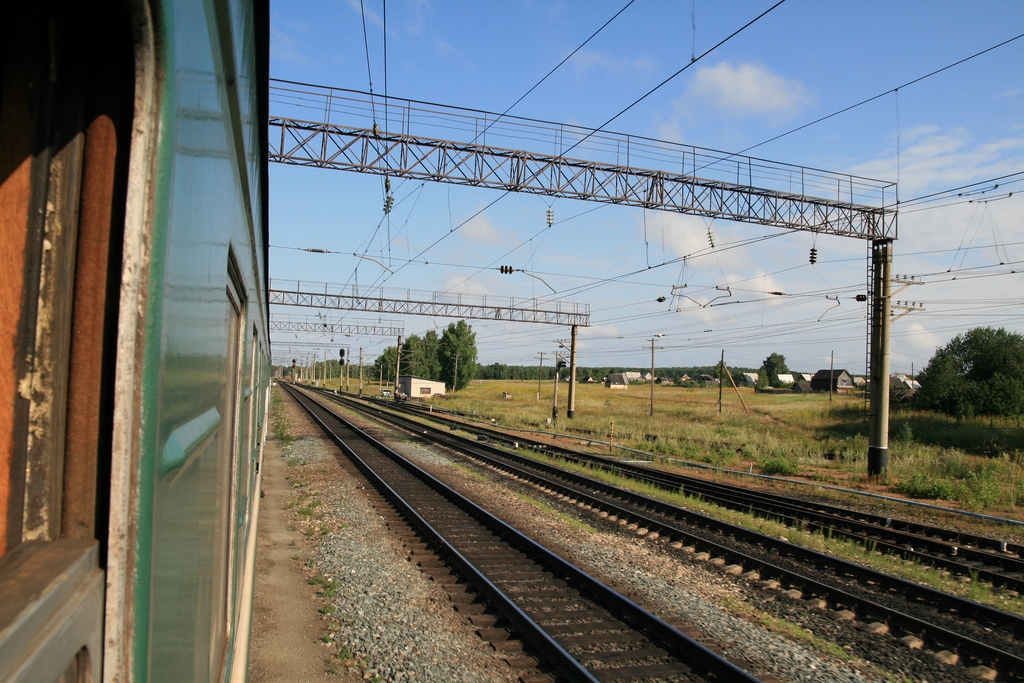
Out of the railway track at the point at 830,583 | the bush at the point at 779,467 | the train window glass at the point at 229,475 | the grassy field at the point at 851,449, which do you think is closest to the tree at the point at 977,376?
the grassy field at the point at 851,449

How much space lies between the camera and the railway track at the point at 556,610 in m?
5.46

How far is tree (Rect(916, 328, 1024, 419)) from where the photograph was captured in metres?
41.1

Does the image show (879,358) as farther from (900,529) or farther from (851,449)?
(900,529)

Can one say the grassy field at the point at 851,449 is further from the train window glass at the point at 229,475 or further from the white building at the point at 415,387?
the white building at the point at 415,387

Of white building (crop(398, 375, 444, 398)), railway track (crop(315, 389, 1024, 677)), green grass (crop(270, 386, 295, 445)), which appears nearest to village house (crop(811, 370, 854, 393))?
white building (crop(398, 375, 444, 398))

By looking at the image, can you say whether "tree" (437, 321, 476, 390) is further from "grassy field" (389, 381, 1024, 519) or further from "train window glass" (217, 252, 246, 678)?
"train window glass" (217, 252, 246, 678)

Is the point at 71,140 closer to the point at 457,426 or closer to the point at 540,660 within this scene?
the point at 540,660

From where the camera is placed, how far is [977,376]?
4638 centimetres

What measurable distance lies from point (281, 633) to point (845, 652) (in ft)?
16.5

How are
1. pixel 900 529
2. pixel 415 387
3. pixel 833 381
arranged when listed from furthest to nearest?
pixel 833 381 < pixel 415 387 < pixel 900 529

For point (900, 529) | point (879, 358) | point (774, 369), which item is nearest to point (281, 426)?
point (879, 358)

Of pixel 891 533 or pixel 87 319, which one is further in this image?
pixel 891 533

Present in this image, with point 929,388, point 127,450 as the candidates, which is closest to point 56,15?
point 127,450

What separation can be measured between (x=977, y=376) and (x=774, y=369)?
9070 centimetres
